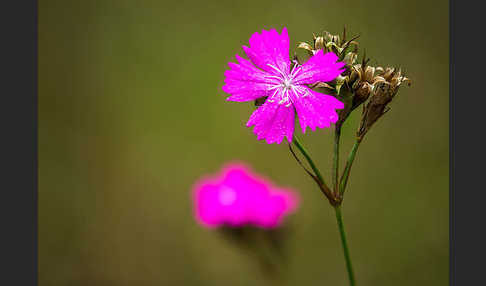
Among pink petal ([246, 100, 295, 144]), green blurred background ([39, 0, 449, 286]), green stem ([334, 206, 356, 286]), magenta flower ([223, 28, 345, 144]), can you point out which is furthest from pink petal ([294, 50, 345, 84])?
green blurred background ([39, 0, 449, 286])

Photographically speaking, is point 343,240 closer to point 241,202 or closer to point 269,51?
point 269,51

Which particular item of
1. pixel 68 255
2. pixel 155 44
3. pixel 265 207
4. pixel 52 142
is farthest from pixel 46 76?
pixel 265 207

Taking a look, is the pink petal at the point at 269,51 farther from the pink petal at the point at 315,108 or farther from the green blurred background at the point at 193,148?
the green blurred background at the point at 193,148

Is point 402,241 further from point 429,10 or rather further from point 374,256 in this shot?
point 429,10

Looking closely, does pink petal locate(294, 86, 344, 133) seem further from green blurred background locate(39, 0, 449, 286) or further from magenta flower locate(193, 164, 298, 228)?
green blurred background locate(39, 0, 449, 286)

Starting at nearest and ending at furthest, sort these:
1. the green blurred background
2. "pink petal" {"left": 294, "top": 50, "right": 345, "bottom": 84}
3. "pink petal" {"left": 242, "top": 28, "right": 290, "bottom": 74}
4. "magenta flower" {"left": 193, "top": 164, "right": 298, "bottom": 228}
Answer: "pink petal" {"left": 294, "top": 50, "right": 345, "bottom": 84} → "pink petal" {"left": 242, "top": 28, "right": 290, "bottom": 74} → "magenta flower" {"left": 193, "top": 164, "right": 298, "bottom": 228} → the green blurred background

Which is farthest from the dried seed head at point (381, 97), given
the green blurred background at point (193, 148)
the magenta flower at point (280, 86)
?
the green blurred background at point (193, 148)

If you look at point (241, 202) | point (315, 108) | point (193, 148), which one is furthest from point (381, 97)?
point (193, 148)
